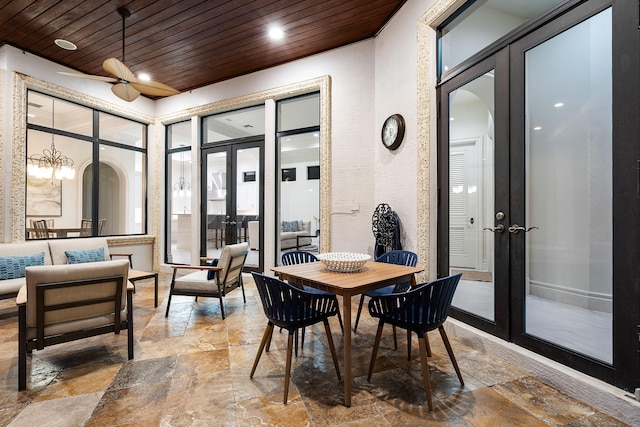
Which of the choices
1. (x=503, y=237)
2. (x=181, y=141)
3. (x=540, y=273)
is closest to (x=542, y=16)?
(x=503, y=237)

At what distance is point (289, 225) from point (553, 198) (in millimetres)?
3852

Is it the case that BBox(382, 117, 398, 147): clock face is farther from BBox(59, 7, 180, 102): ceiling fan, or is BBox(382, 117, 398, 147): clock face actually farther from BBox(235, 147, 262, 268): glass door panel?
BBox(59, 7, 180, 102): ceiling fan

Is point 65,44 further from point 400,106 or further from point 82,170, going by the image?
point 400,106

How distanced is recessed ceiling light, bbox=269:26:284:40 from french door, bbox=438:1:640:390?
8.00 ft

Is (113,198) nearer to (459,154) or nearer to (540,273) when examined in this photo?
(459,154)

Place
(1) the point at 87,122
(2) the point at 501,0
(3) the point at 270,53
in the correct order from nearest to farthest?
1. (2) the point at 501,0
2. (3) the point at 270,53
3. (1) the point at 87,122

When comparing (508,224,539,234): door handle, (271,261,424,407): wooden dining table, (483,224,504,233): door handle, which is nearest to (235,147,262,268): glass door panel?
(271,261,424,407): wooden dining table

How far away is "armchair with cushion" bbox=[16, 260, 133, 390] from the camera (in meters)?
2.05

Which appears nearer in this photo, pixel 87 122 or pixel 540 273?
pixel 540 273

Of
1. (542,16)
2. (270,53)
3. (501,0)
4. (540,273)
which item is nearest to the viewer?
(542,16)

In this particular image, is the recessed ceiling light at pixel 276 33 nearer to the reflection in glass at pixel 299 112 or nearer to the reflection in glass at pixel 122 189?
the reflection in glass at pixel 299 112

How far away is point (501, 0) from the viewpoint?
2754 mm

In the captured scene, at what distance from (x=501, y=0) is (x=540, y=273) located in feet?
7.83

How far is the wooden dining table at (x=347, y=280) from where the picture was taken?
188 centimetres
